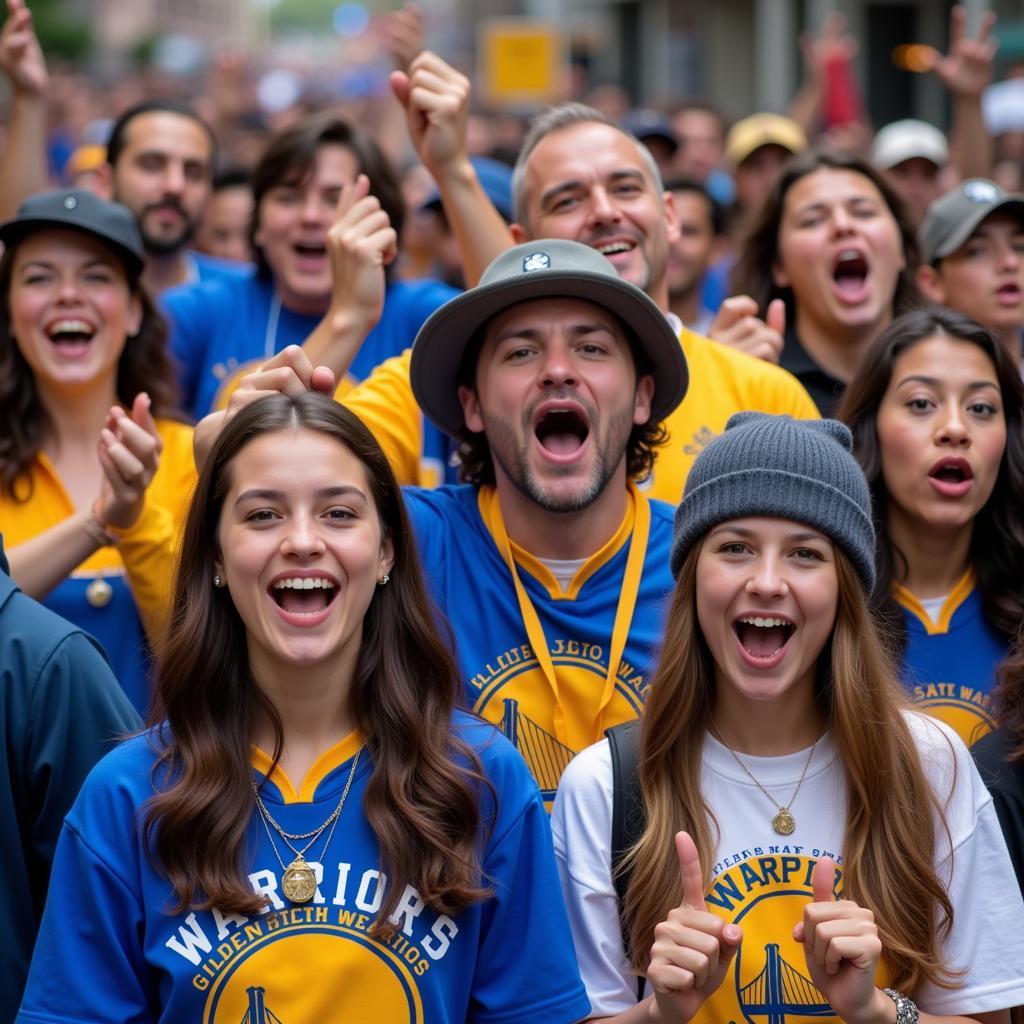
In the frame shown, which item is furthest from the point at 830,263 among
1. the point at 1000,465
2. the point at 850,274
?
the point at 1000,465

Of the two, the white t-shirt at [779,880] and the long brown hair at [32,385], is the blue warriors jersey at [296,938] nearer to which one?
the white t-shirt at [779,880]

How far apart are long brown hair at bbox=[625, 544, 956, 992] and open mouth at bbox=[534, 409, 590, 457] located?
2.42 ft

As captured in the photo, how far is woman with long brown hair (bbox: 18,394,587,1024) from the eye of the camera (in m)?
3.05

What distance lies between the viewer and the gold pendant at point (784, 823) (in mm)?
3289

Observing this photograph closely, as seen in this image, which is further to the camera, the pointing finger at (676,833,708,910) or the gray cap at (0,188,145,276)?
the gray cap at (0,188,145,276)

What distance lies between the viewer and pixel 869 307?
5938 mm

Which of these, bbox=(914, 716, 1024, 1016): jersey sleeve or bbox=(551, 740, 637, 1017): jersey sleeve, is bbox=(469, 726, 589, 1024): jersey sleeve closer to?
bbox=(551, 740, 637, 1017): jersey sleeve

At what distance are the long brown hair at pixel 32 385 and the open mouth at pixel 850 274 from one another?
236 centimetres

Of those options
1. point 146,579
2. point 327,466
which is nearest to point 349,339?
point 146,579

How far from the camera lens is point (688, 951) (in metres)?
2.94

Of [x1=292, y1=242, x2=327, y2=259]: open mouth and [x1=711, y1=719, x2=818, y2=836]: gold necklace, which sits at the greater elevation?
[x1=292, y1=242, x2=327, y2=259]: open mouth

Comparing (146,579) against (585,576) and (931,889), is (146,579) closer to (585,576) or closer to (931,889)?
(585,576)

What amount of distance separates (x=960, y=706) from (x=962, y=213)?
2.43 m

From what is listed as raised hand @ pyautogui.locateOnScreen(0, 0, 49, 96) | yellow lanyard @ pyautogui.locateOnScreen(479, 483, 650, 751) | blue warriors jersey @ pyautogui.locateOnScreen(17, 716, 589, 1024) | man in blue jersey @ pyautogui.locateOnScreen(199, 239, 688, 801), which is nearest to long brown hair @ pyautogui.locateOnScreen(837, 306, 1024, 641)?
man in blue jersey @ pyautogui.locateOnScreen(199, 239, 688, 801)
